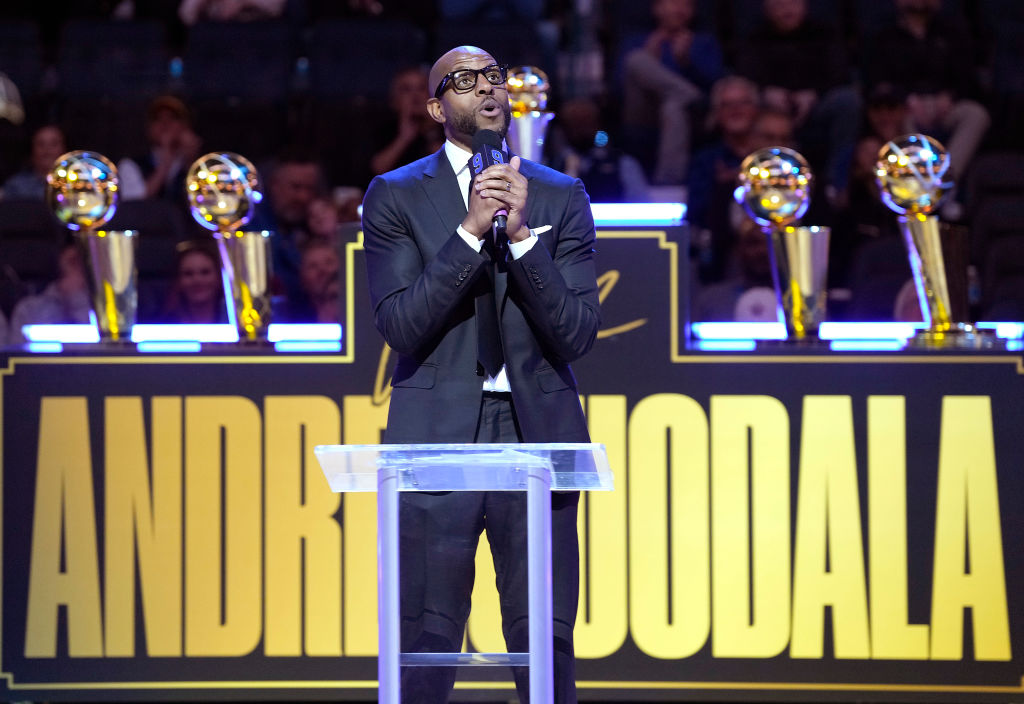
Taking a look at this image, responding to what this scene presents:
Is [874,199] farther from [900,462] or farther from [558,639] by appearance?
[558,639]

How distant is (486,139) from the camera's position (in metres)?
2.59

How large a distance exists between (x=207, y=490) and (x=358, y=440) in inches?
16.6

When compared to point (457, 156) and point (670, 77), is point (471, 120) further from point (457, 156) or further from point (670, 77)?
point (670, 77)

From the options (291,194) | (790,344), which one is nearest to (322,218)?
(291,194)

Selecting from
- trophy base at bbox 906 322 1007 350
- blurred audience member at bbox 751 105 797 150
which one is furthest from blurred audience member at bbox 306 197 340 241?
trophy base at bbox 906 322 1007 350

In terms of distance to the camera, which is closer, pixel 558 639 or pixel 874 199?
pixel 558 639

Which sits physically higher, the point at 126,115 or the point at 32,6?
the point at 32,6

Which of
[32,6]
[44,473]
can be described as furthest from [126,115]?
[44,473]

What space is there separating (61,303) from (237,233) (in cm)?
147

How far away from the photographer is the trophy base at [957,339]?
3742 mm

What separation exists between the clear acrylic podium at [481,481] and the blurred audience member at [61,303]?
294 centimetres

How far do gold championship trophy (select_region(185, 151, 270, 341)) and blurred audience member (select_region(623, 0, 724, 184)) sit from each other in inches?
113

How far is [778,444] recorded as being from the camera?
12.4ft

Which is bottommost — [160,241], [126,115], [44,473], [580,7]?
[44,473]
